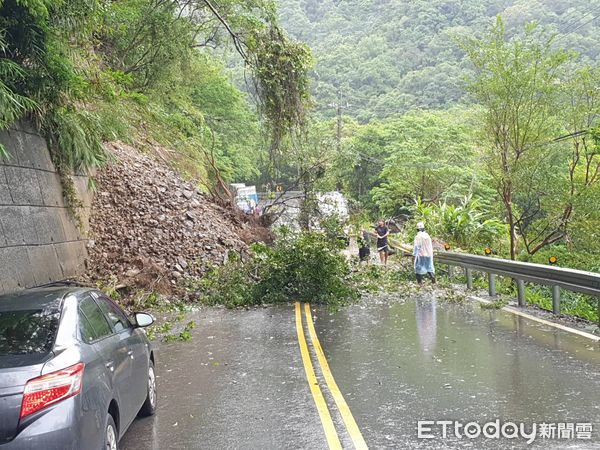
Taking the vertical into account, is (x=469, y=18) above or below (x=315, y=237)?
above

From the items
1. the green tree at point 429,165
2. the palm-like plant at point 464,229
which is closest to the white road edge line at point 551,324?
the palm-like plant at point 464,229

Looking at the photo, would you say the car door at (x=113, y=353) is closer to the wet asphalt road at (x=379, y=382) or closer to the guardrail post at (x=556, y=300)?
the wet asphalt road at (x=379, y=382)

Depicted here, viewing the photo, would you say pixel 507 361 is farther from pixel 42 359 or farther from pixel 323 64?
pixel 323 64

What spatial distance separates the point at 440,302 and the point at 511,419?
28.9ft

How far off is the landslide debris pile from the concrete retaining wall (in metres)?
1.10

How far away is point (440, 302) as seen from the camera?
48.9 feet

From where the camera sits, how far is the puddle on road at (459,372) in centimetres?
625

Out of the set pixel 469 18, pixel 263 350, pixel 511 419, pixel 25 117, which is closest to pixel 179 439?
pixel 511 419

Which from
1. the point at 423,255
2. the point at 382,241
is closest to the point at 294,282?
the point at 423,255

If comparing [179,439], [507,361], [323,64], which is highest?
[323,64]

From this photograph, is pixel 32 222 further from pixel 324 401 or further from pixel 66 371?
pixel 66 371

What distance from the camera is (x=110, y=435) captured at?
4883 millimetres

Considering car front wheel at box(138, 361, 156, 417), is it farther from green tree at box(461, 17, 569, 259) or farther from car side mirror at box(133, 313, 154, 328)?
green tree at box(461, 17, 569, 259)

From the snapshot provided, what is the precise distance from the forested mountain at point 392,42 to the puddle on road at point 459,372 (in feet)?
149
